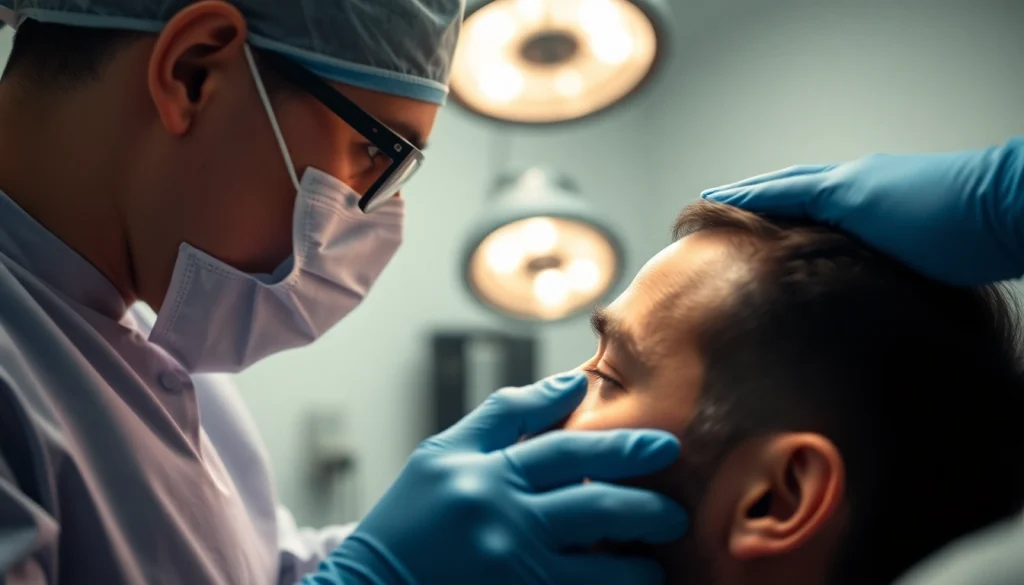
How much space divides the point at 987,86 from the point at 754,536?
1670 mm

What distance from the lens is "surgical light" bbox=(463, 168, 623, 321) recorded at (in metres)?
1.77

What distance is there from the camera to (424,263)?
293cm

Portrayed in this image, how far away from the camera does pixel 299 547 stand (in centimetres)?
133

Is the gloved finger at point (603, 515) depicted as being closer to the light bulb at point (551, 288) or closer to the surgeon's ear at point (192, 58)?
the surgeon's ear at point (192, 58)

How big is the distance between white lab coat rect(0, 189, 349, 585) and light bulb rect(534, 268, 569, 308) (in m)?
0.92

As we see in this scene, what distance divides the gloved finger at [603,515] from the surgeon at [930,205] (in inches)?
14.3

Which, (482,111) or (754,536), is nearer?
(754,536)

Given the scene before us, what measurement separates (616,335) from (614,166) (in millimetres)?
2227

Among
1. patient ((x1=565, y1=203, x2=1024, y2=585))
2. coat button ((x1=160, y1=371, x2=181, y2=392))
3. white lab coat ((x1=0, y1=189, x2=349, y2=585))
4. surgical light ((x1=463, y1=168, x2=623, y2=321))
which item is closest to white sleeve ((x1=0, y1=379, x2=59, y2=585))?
white lab coat ((x1=0, y1=189, x2=349, y2=585))

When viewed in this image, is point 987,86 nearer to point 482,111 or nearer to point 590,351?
point 482,111

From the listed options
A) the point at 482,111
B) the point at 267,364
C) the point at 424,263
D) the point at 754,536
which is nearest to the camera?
the point at 754,536

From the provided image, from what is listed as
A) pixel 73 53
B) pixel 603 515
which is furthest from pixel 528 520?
pixel 73 53

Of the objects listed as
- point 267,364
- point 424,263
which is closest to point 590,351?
point 424,263

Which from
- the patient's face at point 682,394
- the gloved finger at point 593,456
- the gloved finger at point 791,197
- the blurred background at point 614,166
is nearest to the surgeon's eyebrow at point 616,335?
the patient's face at point 682,394
